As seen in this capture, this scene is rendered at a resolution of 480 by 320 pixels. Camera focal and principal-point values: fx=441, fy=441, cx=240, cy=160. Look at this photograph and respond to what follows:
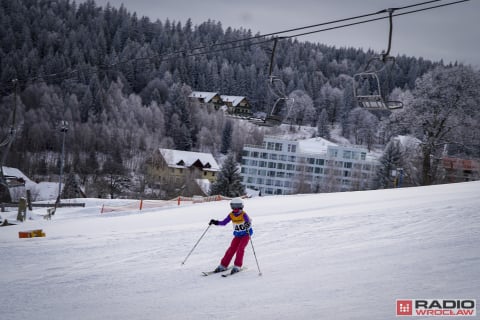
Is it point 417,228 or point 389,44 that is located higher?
point 389,44

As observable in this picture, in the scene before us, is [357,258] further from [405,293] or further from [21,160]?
[21,160]

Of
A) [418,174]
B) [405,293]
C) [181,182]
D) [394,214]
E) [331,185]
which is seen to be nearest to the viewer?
[405,293]

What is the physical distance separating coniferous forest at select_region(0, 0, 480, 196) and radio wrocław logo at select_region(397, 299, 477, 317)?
2319 cm

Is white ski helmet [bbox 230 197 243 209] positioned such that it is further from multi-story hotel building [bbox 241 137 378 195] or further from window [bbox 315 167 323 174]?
window [bbox 315 167 323 174]

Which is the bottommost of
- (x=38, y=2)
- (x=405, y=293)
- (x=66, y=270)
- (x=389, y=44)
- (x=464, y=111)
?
(x=66, y=270)

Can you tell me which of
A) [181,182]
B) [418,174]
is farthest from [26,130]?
[418,174]

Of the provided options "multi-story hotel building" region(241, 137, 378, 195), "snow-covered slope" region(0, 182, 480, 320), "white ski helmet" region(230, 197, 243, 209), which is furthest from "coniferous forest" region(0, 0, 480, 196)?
"white ski helmet" region(230, 197, 243, 209)

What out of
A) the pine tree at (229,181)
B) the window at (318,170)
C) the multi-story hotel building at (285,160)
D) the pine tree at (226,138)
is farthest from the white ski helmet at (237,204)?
the pine tree at (226,138)

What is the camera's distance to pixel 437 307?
6.00 metres

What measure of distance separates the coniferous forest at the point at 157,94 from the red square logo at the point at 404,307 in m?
23.4

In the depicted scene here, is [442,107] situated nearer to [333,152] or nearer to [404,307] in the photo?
[404,307]

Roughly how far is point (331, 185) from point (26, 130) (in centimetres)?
5319

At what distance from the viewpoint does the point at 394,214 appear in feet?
41.4

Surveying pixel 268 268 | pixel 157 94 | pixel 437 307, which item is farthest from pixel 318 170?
pixel 437 307
